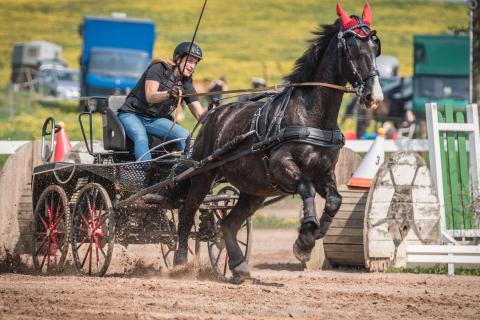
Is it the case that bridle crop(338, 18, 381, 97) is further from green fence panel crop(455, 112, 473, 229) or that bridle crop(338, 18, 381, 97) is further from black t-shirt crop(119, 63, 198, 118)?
green fence panel crop(455, 112, 473, 229)

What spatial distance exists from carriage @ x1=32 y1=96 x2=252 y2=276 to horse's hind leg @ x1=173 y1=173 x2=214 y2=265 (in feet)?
0.57

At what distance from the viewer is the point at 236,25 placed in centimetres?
5972

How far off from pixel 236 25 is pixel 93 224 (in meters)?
50.1

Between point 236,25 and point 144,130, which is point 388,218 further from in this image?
point 236,25

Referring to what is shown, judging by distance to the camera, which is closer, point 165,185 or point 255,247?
point 165,185

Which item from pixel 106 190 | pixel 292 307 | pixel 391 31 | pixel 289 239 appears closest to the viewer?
pixel 292 307

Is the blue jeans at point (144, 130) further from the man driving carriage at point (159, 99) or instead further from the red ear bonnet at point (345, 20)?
the red ear bonnet at point (345, 20)

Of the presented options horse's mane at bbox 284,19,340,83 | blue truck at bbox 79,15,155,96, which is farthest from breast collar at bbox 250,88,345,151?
blue truck at bbox 79,15,155,96

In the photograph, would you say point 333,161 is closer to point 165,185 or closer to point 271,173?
point 271,173

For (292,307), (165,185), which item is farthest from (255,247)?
(292,307)

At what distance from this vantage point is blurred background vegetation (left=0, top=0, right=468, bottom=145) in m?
50.2

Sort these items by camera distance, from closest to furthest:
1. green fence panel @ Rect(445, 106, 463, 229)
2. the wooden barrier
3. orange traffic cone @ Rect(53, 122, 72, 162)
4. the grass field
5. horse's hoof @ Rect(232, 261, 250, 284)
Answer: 1. horse's hoof @ Rect(232, 261, 250, 284)
2. the wooden barrier
3. green fence panel @ Rect(445, 106, 463, 229)
4. orange traffic cone @ Rect(53, 122, 72, 162)
5. the grass field

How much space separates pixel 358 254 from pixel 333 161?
2.79 m

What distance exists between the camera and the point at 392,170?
1134 cm
